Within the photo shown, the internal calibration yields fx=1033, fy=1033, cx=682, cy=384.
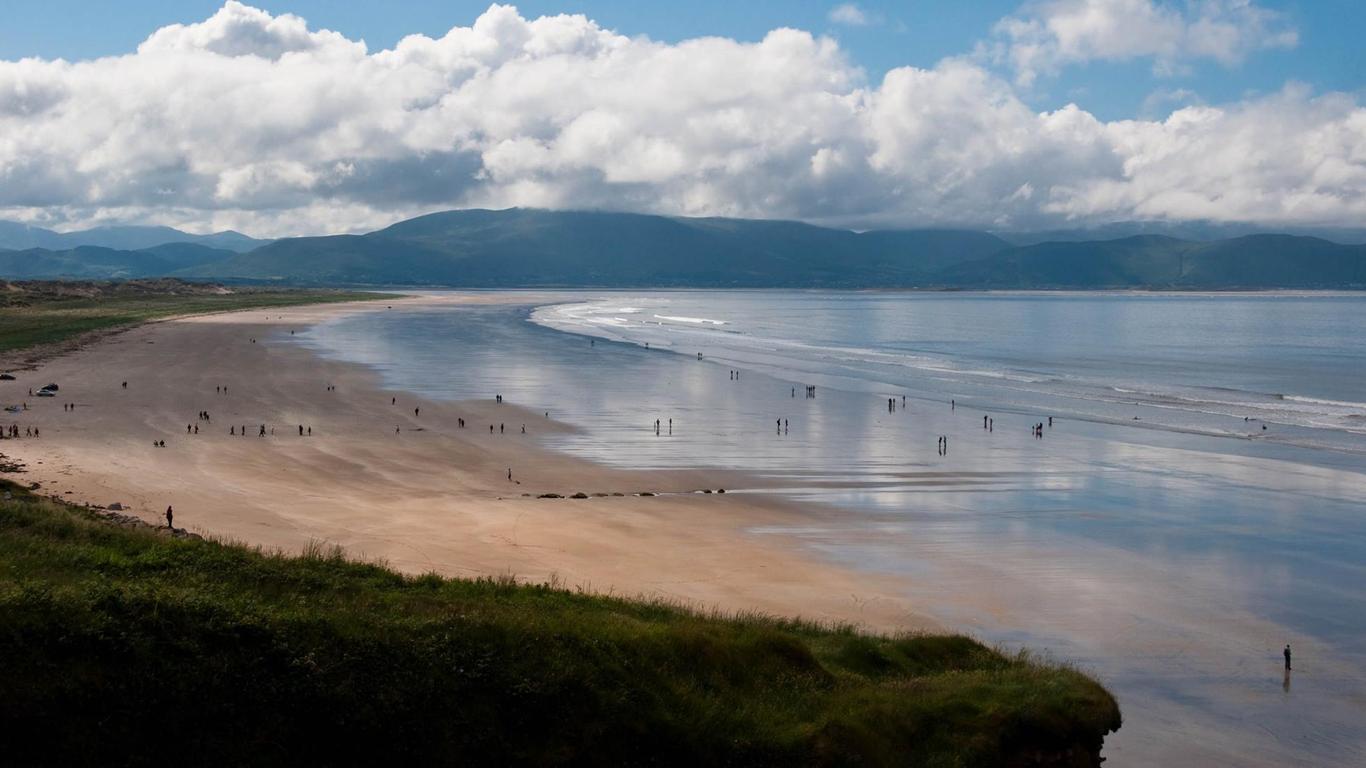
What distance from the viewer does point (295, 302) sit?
630ft

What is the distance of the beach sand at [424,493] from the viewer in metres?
25.7

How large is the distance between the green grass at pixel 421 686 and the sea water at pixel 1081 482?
5.00 m

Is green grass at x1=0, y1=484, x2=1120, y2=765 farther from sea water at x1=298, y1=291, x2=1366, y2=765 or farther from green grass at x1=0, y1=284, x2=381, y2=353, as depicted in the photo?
green grass at x1=0, y1=284, x2=381, y2=353

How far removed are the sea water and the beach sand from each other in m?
2.04

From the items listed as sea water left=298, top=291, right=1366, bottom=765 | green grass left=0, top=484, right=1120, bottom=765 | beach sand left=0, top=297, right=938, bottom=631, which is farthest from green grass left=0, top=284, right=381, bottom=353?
green grass left=0, top=484, right=1120, bottom=765

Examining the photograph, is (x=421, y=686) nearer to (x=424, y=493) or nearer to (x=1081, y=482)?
(x=424, y=493)

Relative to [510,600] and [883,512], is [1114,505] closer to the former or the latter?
[883,512]

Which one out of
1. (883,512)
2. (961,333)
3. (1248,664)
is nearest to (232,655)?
(1248,664)

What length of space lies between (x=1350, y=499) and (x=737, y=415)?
2893 centimetres

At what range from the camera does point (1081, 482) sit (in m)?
39.5

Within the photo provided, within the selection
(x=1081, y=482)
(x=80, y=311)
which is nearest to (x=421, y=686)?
(x=1081, y=482)

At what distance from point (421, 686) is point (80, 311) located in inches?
5361

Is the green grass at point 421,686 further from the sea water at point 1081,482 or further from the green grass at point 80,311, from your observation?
the green grass at point 80,311

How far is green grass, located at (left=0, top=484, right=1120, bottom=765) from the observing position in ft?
37.1
